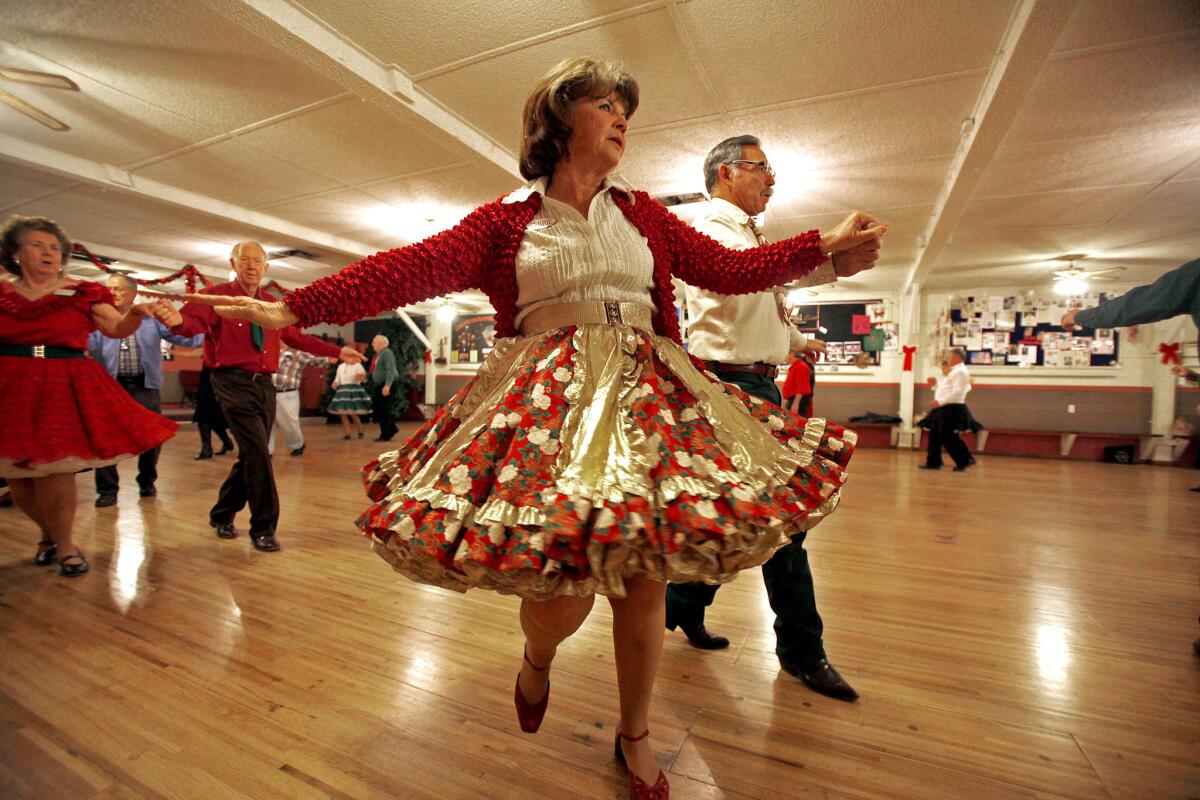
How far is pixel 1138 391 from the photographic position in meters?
8.12

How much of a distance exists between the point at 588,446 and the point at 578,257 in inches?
16.1

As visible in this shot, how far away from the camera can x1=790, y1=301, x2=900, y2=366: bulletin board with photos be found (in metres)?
9.59

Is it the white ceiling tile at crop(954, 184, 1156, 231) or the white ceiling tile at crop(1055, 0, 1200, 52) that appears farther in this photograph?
the white ceiling tile at crop(954, 184, 1156, 231)

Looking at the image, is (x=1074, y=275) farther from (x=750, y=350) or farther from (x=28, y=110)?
(x=28, y=110)

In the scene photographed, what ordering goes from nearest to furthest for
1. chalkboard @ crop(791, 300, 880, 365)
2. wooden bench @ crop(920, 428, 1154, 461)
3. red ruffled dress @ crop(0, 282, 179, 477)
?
1. red ruffled dress @ crop(0, 282, 179, 477)
2. wooden bench @ crop(920, 428, 1154, 461)
3. chalkboard @ crop(791, 300, 880, 365)

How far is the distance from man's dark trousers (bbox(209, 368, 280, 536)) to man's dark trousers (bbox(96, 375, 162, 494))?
3.77 ft

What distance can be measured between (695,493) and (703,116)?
12.1 ft

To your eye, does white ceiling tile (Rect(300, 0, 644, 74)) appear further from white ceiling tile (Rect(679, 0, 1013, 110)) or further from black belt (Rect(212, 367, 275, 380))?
black belt (Rect(212, 367, 275, 380))

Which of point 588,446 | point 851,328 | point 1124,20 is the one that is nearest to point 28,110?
point 588,446

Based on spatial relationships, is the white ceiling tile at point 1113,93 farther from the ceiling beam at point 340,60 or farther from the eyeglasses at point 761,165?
the ceiling beam at point 340,60

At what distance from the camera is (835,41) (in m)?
2.94

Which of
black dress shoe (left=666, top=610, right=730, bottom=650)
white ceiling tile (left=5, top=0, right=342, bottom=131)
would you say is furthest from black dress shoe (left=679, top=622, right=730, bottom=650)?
white ceiling tile (left=5, top=0, right=342, bottom=131)

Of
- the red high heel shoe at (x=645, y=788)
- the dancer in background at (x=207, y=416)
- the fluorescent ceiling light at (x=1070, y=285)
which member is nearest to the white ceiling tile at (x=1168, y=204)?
the fluorescent ceiling light at (x=1070, y=285)

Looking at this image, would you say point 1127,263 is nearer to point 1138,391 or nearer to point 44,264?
point 1138,391
